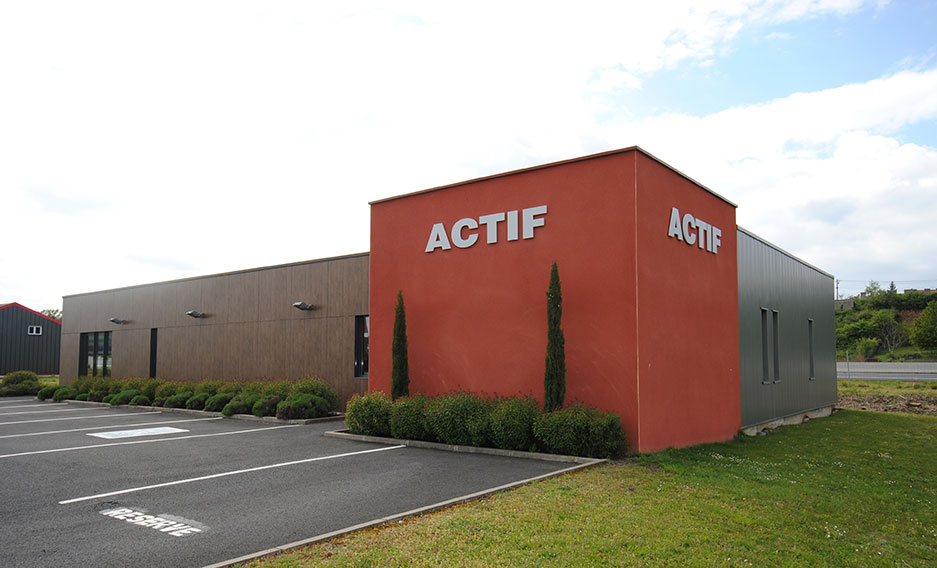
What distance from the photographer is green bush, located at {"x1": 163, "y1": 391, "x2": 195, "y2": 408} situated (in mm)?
20719

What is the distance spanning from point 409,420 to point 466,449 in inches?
60.3

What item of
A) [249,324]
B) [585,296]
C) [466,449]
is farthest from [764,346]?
[249,324]

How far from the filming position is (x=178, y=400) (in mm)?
20891

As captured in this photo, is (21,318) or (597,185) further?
(21,318)

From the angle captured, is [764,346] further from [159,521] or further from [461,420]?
[159,521]

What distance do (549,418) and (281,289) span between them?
41.4 ft

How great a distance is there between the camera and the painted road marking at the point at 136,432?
14289 millimetres

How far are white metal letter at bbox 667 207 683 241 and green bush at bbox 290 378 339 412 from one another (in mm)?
10519

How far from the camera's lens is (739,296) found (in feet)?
49.1

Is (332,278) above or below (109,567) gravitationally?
above

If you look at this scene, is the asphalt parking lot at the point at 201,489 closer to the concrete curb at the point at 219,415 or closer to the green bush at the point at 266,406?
the concrete curb at the point at 219,415

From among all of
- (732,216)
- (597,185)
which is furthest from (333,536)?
(732,216)

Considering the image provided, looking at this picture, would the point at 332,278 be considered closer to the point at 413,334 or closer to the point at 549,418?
the point at 413,334

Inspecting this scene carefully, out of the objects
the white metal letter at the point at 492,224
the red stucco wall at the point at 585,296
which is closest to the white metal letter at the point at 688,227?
the red stucco wall at the point at 585,296
